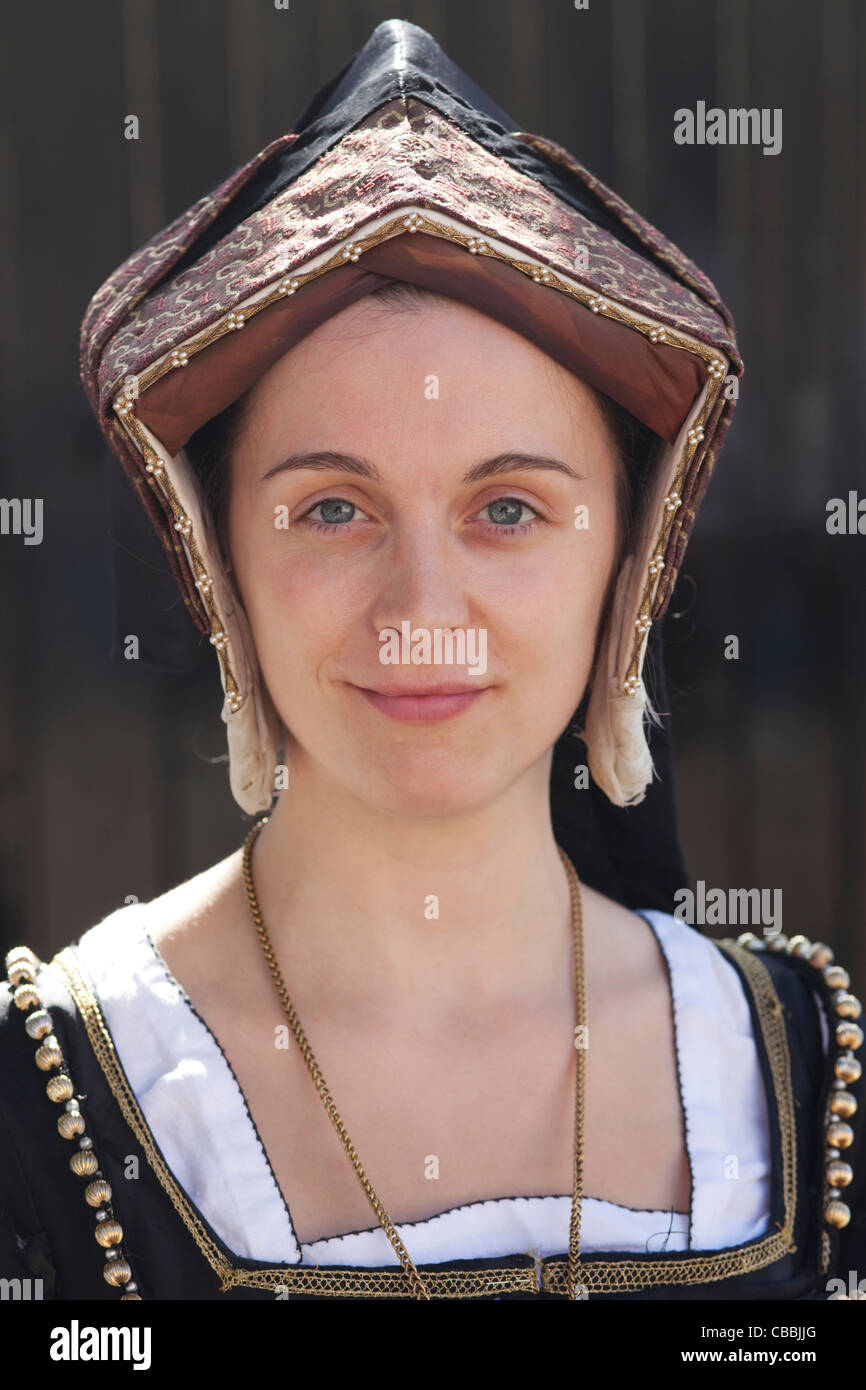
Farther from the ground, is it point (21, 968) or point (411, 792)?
point (411, 792)

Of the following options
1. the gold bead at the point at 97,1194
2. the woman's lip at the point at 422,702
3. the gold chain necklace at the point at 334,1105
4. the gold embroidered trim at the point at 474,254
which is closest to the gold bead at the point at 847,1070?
the gold chain necklace at the point at 334,1105

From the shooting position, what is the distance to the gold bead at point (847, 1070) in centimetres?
187

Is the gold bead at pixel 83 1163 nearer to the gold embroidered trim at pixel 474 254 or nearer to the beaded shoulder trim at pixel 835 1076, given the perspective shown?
the gold embroidered trim at pixel 474 254

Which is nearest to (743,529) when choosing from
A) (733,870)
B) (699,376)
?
(733,870)

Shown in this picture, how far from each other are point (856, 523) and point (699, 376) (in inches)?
67.0

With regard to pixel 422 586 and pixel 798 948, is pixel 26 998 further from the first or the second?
pixel 798 948

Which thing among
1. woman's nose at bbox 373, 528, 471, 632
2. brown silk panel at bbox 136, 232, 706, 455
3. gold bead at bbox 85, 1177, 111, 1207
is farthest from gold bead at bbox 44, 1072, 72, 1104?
brown silk panel at bbox 136, 232, 706, 455

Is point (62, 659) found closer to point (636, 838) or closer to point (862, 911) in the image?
point (636, 838)

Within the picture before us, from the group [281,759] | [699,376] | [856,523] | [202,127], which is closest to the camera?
[699,376]

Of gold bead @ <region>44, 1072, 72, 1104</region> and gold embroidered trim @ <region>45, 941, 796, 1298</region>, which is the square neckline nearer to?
gold embroidered trim @ <region>45, 941, 796, 1298</region>

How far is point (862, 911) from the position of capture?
3387mm

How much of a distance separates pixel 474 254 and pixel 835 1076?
1.16 m

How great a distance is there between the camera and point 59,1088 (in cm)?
162

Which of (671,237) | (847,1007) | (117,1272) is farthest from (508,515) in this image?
(671,237)
